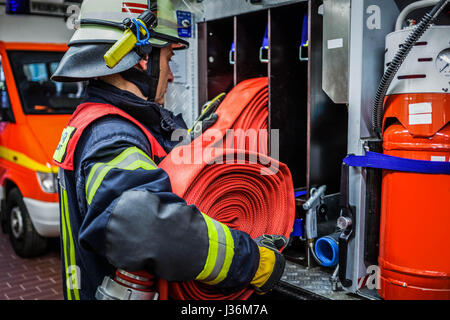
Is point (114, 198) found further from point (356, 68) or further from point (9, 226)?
point (9, 226)

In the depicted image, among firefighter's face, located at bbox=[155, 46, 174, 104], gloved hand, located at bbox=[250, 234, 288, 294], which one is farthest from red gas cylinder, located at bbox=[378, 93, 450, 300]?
firefighter's face, located at bbox=[155, 46, 174, 104]

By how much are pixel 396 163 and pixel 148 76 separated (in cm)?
123

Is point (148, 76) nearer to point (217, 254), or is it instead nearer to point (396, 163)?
point (217, 254)

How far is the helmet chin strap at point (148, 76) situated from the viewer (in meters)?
1.86

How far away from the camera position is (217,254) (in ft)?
4.78

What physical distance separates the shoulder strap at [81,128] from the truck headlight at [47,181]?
3.35 meters

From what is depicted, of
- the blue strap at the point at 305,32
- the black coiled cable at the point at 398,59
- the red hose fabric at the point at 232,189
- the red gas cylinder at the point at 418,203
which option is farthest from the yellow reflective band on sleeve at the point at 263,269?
the blue strap at the point at 305,32

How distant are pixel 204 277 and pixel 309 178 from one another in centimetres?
145

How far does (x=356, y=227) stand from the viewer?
238cm

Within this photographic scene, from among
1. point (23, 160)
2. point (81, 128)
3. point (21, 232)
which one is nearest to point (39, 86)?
point (23, 160)

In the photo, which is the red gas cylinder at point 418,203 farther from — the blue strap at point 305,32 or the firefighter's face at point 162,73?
the firefighter's face at point 162,73

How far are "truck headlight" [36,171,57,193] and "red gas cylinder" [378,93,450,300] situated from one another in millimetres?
3796

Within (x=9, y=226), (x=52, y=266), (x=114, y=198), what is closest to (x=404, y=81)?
(x=114, y=198)

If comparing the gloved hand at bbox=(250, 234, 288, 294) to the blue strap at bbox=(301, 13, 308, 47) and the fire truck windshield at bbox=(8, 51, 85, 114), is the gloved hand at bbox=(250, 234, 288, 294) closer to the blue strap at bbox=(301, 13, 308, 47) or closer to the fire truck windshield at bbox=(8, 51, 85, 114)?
the blue strap at bbox=(301, 13, 308, 47)
